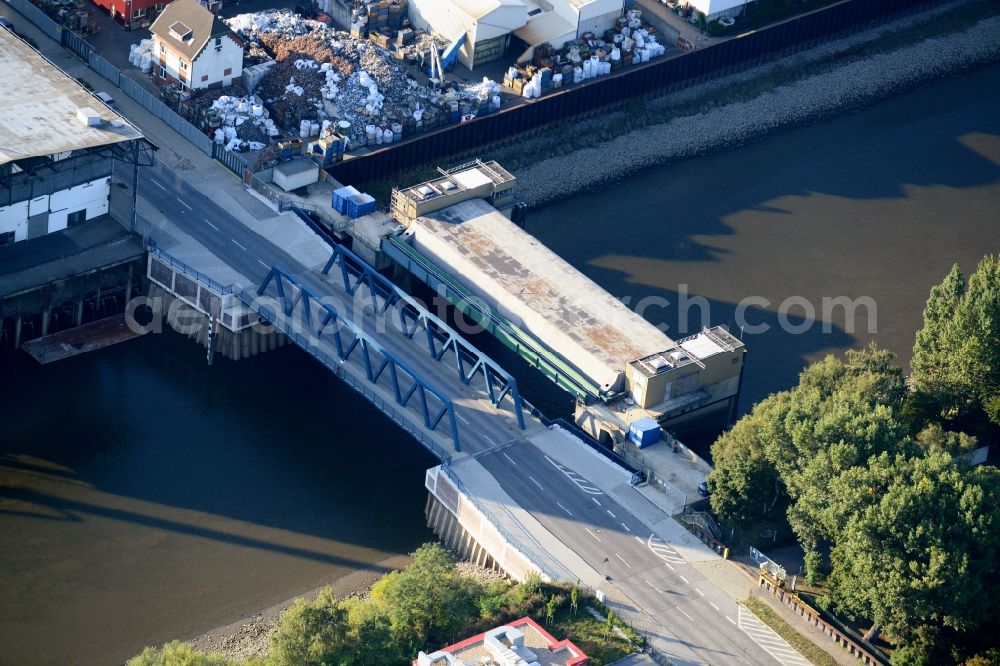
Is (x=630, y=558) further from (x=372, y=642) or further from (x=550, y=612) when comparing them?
(x=372, y=642)

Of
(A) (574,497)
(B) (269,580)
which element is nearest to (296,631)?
(B) (269,580)

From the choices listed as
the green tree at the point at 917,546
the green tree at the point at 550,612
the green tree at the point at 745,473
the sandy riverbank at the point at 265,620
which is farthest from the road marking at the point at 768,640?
the sandy riverbank at the point at 265,620

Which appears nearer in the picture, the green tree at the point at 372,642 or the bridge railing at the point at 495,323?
the green tree at the point at 372,642

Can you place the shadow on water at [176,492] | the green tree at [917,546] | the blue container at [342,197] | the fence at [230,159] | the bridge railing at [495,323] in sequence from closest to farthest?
the green tree at [917,546]
the shadow on water at [176,492]
the bridge railing at [495,323]
the blue container at [342,197]
the fence at [230,159]

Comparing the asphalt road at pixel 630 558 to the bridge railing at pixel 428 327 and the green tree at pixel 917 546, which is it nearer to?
the bridge railing at pixel 428 327

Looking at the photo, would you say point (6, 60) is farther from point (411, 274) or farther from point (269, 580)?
point (269, 580)

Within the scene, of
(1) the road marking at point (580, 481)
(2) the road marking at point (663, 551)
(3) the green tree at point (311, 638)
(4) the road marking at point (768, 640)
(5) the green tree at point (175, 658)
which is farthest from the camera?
(1) the road marking at point (580, 481)

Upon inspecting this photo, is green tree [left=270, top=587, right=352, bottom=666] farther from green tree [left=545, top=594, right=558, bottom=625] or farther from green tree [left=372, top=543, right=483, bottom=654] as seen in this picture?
green tree [left=545, top=594, right=558, bottom=625]
